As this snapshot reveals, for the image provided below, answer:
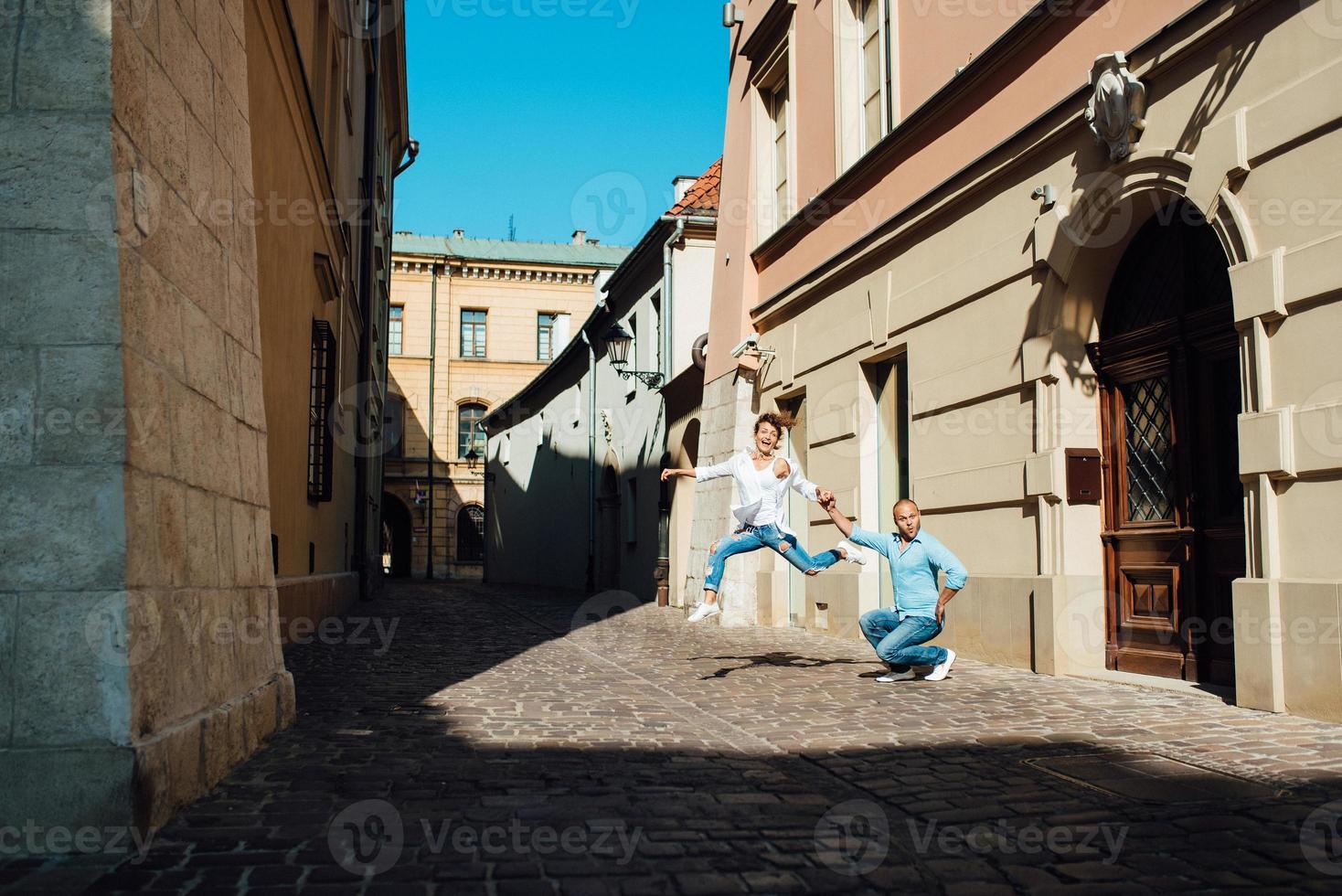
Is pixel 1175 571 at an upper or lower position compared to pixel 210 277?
lower

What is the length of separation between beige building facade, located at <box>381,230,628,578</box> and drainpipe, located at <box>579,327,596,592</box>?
16037 millimetres

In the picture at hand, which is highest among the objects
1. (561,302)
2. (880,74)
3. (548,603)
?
(561,302)

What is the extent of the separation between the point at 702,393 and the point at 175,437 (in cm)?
1433

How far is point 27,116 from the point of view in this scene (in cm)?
419

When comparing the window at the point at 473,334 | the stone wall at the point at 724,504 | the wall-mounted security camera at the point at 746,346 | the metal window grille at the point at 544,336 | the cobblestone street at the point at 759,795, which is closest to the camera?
the cobblestone street at the point at 759,795

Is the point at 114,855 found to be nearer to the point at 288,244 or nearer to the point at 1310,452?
the point at 1310,452

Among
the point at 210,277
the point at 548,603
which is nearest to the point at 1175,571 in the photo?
the point at 210,277

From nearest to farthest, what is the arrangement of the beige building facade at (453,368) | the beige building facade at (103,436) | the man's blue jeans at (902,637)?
the beige building facade at (103,436) → the man's blue jeans at (902,637) → the beige building facade at (453,368)

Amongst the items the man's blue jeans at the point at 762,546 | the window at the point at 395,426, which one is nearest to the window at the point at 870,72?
the man's blue jeans at the point at 762,546

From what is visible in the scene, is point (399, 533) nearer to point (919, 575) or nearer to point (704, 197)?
point (704, 197)

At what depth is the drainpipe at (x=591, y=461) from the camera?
1102 inches

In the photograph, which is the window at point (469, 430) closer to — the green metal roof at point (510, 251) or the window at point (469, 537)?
the window at point (469, 537)

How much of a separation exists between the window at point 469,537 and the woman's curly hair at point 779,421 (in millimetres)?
32571

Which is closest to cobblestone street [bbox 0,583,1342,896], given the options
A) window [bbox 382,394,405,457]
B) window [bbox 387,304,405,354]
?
window [bbox 382,394,405,457]
